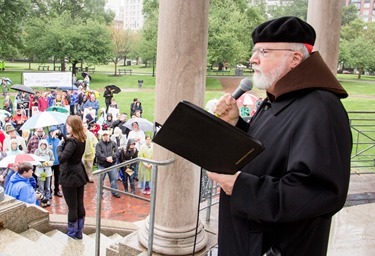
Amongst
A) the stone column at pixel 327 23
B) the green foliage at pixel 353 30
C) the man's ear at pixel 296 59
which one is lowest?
the man's ear at pixel 296 59

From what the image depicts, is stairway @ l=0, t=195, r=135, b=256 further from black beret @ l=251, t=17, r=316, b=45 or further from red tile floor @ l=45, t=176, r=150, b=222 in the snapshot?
black beret @ l=251, t=17, r=316, b=45

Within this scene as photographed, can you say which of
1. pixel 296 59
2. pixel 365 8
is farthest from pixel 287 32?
pixel 365 8

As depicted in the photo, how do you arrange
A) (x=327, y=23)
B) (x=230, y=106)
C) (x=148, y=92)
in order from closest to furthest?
(x=230, y=106) < (x=327, y=23) < (x=148, y=92)

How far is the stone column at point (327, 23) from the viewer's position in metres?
5.40

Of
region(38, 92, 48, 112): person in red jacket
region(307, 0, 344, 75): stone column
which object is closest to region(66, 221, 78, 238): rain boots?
region(307, 0, 344, 75): stone column

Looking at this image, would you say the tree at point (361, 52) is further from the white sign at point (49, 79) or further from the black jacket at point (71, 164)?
the black jacket at point (71, 164)

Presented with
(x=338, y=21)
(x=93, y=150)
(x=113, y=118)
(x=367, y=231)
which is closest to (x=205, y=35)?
(x=338, y=21)

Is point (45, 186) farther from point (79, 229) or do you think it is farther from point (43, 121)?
point (79, 229)

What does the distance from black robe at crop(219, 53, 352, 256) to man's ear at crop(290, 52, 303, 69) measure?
0.19 ft

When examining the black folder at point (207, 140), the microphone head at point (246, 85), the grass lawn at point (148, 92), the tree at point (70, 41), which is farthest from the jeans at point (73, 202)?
the tree at point (70, 41)

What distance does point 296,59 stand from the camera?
1996 mm

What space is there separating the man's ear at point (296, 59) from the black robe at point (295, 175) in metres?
0.06

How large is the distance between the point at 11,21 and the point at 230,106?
126 feet

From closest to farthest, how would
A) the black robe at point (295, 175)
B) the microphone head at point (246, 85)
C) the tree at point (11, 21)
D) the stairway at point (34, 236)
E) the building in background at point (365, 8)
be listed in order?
the black robe at point (295, 175) → the microphone head at point (246, 85) → the stairway at point (34, 236) → the tree at point (11, 21) → the building in background at point (365, 8)
